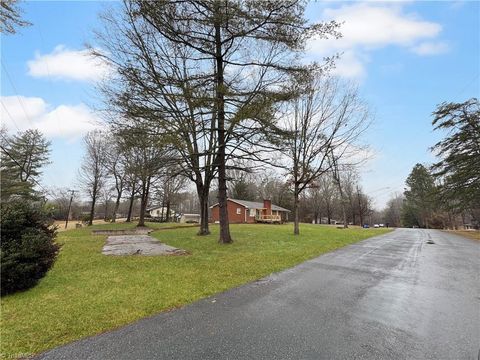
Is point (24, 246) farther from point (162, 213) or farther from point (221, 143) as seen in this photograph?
point (162, 213)

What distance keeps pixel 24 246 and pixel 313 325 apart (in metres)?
5.22

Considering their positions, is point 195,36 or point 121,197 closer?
point 195,36

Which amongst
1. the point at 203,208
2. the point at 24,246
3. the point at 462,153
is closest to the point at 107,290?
the point at 24,246

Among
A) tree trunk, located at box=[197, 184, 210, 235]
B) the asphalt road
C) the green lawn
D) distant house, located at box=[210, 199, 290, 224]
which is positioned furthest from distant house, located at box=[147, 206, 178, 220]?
the asphalt road

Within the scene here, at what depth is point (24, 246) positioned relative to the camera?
556 centimetres

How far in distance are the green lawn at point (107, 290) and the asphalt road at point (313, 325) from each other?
0.35 m

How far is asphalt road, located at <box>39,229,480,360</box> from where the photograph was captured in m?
3.29

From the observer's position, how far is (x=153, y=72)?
11094mm

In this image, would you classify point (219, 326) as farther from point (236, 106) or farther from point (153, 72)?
point (153, 72)

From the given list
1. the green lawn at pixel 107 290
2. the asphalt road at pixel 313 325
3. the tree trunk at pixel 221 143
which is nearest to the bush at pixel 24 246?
the green lawn at pixel 107 290

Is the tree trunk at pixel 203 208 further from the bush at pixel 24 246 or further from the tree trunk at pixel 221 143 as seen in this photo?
the bush at pixel 24 246

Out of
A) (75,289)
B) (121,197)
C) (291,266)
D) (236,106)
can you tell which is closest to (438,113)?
(236,106)

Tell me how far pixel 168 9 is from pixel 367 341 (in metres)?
10.9

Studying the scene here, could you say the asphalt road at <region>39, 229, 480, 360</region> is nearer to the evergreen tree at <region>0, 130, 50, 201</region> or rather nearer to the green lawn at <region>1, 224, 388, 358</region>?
the green lawn at <region>1, 224, 388, 358</region>
